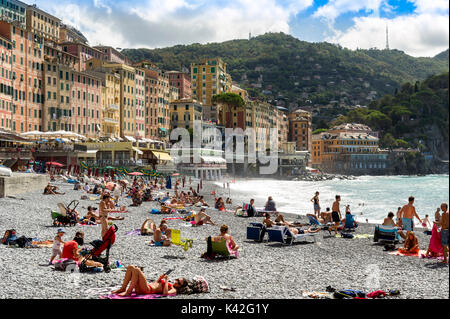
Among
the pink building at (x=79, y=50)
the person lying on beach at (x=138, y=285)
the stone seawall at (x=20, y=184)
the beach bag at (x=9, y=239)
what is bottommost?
the person lying on beach at (x=138, y=285)

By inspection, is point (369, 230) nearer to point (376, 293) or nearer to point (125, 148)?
point (376, 293)

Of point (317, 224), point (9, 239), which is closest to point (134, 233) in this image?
point (9, 239)

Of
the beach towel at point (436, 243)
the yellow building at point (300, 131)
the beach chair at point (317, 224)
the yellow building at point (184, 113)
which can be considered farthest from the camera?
the yellow building at point (300, 131)

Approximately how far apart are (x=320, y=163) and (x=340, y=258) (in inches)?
5001

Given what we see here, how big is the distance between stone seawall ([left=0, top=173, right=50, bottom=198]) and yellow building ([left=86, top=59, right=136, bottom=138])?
145 ft

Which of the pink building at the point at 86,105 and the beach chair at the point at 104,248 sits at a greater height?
the pink building at the point at 86,105

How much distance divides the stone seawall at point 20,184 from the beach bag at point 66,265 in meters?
14.5

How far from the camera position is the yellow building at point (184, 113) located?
90375 mm

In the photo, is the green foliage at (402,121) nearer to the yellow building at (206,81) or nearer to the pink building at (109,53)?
the yellow building at (206,81)

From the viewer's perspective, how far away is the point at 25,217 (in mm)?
18172

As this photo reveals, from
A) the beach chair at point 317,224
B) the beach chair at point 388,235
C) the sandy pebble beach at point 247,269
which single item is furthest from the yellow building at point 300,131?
the beach chair at point 388,235

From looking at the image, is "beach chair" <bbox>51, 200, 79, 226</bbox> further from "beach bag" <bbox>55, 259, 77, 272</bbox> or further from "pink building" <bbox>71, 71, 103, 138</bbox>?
"pink building" <bbox>71, 71, 103, 138</bbox>

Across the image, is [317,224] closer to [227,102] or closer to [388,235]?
[388,235]

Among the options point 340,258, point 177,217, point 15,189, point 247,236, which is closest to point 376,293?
point 340,258
